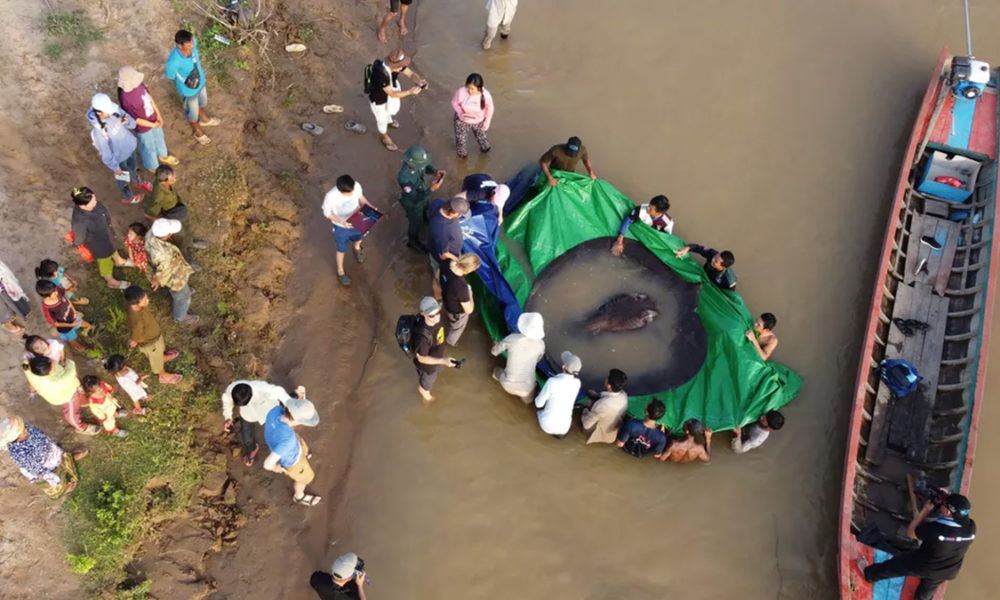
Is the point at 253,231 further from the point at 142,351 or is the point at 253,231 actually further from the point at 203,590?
the point at 203,590

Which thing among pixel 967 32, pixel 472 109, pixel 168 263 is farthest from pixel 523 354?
pixel 967 32

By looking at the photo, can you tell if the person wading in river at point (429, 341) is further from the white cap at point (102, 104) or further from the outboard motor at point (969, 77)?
the outboard motor at point (969, 77)

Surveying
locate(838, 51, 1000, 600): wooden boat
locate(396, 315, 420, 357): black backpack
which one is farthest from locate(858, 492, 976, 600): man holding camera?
locate(396, 315, 420, 357): black backpack

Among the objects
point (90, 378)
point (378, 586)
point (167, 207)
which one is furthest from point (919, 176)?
point (90, 378)

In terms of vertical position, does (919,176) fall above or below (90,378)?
above

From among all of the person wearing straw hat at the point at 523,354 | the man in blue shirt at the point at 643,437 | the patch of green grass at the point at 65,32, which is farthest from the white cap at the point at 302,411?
the patch of green grass at the point at 65,32

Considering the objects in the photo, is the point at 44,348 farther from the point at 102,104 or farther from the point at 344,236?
the point at 344,236
